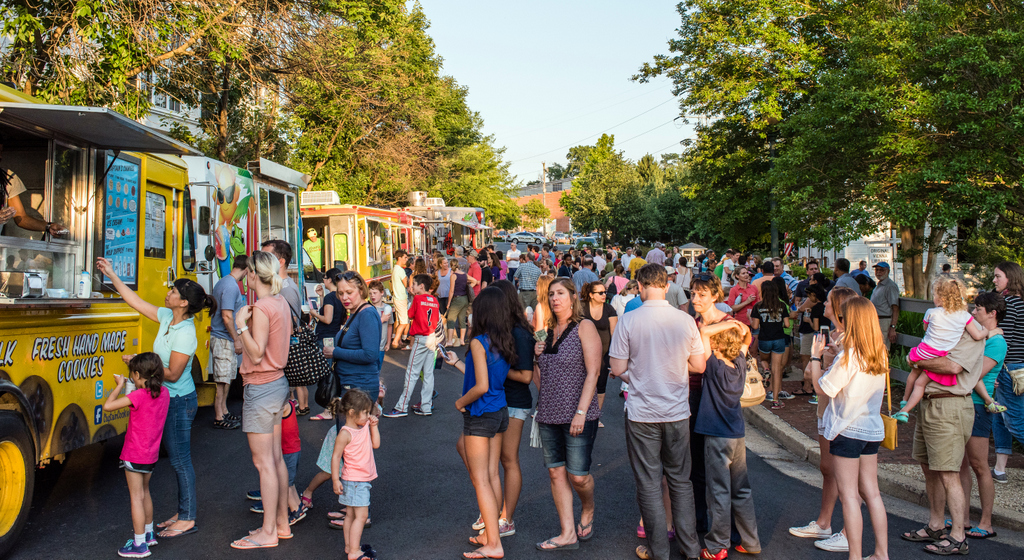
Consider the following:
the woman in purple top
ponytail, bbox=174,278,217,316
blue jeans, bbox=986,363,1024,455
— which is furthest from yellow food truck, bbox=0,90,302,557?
blue jeans, bbox=986,363,1024,455

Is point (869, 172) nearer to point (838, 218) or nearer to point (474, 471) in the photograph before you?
point (838, 218)

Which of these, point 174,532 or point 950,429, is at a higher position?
point 950,429

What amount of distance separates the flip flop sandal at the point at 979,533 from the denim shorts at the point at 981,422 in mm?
659

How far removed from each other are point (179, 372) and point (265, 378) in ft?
1.87

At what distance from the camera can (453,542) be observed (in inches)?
192

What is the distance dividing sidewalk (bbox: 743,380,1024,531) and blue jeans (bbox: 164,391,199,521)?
5.44 metres

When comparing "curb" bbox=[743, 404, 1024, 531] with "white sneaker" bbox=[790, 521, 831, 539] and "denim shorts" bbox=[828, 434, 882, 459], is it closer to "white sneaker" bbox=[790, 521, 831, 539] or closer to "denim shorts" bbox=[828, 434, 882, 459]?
"white sneaker" bbox=[790, 521, 831, 539]

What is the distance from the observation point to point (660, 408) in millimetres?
4402

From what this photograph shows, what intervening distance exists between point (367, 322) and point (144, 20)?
7.75 metres

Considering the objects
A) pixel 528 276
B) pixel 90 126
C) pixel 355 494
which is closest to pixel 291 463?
pixel 355 494

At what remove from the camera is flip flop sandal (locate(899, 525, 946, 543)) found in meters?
4.88

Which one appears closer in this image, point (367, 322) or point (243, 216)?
point (367, 322)

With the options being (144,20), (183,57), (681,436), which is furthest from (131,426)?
(183,57)

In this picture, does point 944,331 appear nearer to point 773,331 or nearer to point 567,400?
point 567,400
